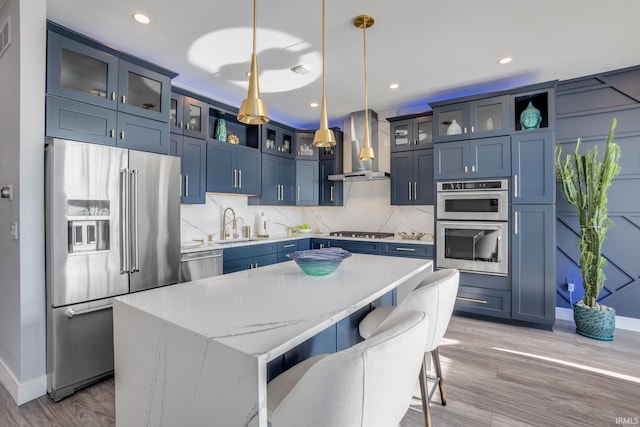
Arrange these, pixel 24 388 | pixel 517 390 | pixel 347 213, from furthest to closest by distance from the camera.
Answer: pixel 347 213, pixel 517 390, pixel 24 388

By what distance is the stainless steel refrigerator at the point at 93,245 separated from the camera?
2.07 m

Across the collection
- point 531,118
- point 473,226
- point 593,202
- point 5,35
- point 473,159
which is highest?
point 5,35

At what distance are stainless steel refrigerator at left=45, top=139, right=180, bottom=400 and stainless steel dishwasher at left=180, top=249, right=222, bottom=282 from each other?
0.37 m

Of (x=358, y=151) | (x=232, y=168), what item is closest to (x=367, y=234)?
(x=358, y=151)

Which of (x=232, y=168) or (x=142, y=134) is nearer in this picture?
(x=142, y=134)

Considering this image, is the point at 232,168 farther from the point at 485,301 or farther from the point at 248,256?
the point at 485,301

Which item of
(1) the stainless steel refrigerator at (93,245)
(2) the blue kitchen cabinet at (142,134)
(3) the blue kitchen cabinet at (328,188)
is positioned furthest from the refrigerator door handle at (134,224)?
(3) the blue kitchen cabinet at (328,188)

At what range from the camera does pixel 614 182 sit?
3324 mm

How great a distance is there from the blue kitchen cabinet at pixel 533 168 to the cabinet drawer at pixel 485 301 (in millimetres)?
1082

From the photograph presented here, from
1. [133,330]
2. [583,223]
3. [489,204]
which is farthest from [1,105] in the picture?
[583,223]

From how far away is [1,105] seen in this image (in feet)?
7.55

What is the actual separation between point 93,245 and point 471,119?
3997 millimetres

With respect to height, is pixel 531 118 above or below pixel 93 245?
above

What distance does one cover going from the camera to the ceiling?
87.7 inches
